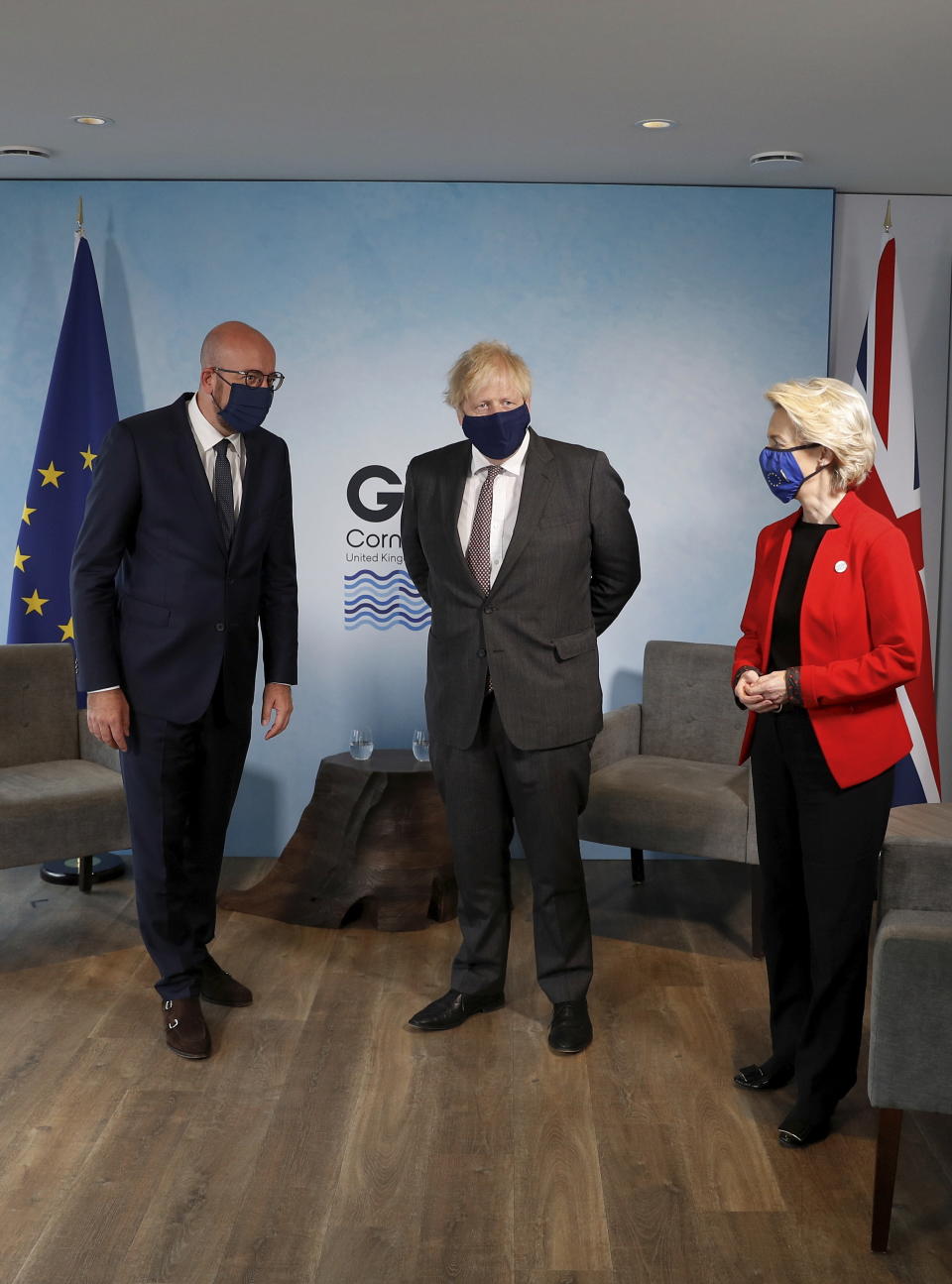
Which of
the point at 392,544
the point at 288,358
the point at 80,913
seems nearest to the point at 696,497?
the point at 392,544

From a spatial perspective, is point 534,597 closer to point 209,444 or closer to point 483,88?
point 209,444

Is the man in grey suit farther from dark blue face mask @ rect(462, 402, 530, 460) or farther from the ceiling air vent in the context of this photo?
the ceiling air vent

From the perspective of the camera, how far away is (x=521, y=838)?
324cm

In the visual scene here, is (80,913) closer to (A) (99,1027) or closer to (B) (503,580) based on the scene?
(A) (99,1027)

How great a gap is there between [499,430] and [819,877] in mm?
1292

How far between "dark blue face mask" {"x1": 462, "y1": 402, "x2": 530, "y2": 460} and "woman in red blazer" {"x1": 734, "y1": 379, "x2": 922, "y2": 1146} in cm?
66

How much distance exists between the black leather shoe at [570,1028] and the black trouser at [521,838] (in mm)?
27

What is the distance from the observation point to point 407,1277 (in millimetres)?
2281

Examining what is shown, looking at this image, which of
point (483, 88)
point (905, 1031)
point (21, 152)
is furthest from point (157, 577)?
point (21, 152)

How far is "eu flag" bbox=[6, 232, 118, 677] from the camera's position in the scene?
4.77 m

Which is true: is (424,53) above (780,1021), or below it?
above

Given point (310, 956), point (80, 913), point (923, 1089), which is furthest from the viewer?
point (80, 913)

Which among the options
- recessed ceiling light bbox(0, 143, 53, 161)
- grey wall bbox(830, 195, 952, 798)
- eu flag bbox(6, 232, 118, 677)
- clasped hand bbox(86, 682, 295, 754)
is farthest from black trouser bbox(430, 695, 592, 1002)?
recessed ceiling light bbox(0, 143, 53, 161)

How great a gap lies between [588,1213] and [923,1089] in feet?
2.35
